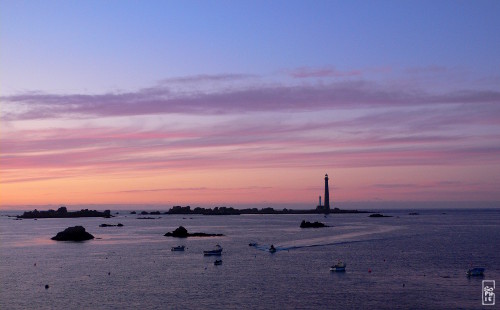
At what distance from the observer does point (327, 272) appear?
73.1 metres

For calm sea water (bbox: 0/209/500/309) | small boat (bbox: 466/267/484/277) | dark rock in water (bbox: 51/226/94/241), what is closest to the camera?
calm sea water (bbox: 0/209/500/309)

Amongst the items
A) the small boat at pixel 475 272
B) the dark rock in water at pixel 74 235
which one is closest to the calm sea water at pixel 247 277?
the small boat at pixel 475 272

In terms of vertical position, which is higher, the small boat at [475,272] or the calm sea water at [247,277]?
the small boat at [475,272]

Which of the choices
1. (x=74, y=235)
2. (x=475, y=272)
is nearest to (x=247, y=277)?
(x=475, y=272)

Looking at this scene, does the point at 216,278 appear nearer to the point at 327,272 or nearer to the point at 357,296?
the point at 327,272

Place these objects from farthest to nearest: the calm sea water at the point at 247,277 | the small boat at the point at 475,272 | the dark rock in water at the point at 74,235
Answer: the dark rock in water at the point at 74,235 → the small boat at the point at 475,272 → the calm sea water at the point at 247,277

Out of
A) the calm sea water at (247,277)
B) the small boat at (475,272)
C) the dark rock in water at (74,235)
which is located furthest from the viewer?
the dark rock in water at (74,235)

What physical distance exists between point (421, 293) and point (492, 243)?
71.5 metres

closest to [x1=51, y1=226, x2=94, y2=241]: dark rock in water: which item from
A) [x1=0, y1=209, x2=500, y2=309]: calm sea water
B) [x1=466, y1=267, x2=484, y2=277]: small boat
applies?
[x1=0, y1=209, x2=500, y2=309]: calm sea water

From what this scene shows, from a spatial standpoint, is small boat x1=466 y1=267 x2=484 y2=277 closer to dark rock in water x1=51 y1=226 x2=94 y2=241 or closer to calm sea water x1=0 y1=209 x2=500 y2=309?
calm sea water x1=0 y1=209 x2=500 y2=309

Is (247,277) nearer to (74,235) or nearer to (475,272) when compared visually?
(475,272)

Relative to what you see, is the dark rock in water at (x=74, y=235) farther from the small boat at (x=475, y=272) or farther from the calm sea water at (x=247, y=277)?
the small boat at (x=475, y=272)

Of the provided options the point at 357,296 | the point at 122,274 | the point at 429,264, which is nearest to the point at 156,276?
the point at 122,274

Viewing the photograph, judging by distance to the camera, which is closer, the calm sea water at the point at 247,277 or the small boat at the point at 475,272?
the calm sea water at the point at 247,277
